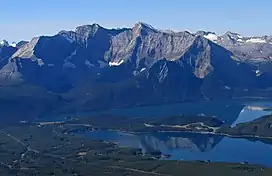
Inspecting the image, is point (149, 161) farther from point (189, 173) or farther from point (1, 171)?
point (1, 171)

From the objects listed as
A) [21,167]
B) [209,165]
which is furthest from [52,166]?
[209,165]

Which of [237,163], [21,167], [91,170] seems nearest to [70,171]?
[91,170]

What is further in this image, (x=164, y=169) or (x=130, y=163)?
(x=130, y=163)

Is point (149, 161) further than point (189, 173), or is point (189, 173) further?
point (149, 161)

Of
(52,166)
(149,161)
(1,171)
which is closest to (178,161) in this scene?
(149,161)

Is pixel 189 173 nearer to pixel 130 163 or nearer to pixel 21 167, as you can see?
pixel 130 163

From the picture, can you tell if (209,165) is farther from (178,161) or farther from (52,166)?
(52,166)

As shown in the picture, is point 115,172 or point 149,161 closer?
point 115,172
